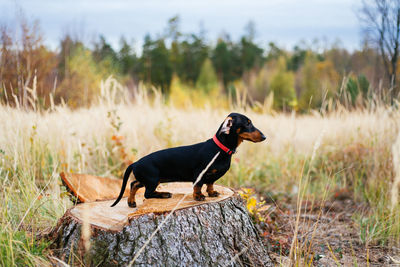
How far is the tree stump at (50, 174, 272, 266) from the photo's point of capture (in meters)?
2.22

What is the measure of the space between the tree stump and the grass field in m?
0.29

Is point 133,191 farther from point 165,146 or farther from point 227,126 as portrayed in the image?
point 165,146

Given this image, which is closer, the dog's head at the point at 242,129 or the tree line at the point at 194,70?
the dog's head at the point at 242,129

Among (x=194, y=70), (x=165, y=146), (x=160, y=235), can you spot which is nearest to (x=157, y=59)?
(x=194, y=70)

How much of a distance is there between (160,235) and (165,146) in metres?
3.08

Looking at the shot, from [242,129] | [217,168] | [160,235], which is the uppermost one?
[242,129]

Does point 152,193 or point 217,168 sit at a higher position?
point 217,168

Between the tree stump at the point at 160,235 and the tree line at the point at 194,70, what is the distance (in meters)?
1.21

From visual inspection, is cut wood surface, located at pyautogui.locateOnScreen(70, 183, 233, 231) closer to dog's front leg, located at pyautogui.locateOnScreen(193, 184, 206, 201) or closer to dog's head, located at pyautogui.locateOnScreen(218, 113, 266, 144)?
dog's front leg, located at pyautogui.locateOnScreen(193, 184, 206, 201)

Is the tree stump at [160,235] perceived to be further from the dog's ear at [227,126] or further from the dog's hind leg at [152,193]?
the dog's ear at [227,126]

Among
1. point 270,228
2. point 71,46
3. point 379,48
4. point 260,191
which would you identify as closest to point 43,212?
point 270,228

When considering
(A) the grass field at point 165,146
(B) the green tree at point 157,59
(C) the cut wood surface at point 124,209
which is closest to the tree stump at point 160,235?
(C) the cut wood surface at point 124,209

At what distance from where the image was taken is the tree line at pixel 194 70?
185 inches

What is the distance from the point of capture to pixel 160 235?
2244 mm
